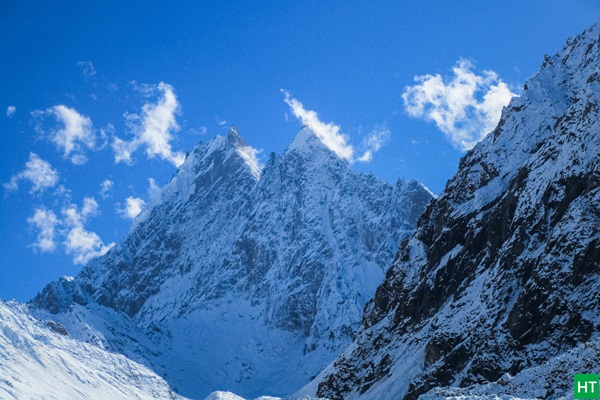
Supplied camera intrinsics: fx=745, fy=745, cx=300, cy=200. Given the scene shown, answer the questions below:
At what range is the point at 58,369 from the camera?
156875 millimetres

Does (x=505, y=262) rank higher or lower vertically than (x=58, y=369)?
lower

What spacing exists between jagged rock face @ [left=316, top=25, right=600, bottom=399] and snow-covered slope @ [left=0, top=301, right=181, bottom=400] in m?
54.9

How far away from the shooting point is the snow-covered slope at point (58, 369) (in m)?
138

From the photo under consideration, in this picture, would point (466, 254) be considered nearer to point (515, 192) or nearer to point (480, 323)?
point (515, 192)

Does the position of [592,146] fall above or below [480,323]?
above

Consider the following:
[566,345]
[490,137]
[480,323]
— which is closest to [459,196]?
[490,137]

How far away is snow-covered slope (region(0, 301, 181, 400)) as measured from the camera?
453 ft

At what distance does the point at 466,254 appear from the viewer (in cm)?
10488

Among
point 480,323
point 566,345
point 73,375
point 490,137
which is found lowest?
point 566,345

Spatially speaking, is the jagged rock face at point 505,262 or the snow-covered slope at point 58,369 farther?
the snow-covered slope at point 58,369

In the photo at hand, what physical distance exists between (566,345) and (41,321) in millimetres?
154827

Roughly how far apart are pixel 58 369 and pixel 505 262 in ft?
348

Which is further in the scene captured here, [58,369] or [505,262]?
[58,369]

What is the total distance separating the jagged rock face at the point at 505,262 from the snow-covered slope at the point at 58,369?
5486cm
